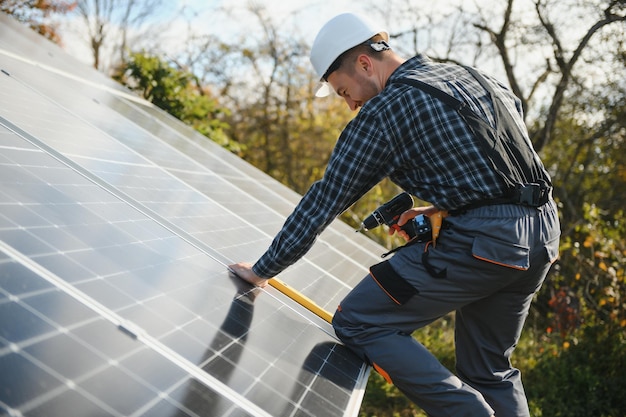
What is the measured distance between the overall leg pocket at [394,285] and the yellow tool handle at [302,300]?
0.58 m

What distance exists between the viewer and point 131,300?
5.99 ft

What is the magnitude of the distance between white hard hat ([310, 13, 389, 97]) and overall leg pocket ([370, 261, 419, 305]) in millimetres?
1089

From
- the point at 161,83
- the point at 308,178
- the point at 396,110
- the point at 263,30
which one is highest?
the point at 263,30

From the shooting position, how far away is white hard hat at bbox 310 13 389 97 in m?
2.70

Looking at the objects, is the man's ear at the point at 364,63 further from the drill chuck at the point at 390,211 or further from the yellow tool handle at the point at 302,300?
the yellow tool handle at the point at 302,300

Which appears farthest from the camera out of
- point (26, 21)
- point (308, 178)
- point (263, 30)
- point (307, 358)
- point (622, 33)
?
point (26, 21)

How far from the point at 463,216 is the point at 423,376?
0.75 meters

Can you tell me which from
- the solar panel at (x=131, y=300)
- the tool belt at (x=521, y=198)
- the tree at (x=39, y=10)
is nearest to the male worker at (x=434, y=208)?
the tool belt at (x=521, y=198)

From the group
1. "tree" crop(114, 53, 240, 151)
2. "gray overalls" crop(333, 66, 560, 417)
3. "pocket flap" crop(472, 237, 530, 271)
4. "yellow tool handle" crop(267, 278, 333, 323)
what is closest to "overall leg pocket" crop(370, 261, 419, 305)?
"gray overalls" crop(333, 66, 560, 417)

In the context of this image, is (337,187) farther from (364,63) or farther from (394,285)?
(364,63)

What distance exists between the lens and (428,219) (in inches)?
98.9

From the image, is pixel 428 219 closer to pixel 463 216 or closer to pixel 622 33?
pixel 463 216

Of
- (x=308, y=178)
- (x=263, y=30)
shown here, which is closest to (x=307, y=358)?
(x=308, y=178)

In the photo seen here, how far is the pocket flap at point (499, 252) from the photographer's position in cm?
233
